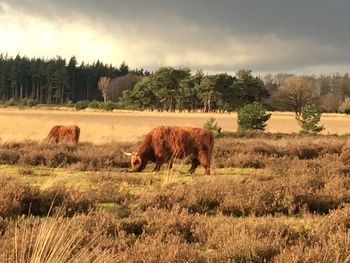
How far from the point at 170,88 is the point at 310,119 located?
42931 millimetres

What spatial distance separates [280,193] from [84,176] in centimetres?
589

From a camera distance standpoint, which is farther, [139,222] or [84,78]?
[84,78]

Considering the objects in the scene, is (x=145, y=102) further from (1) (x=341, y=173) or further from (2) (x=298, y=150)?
(1) (x=341, y=173)

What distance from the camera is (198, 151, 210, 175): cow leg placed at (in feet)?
48.5

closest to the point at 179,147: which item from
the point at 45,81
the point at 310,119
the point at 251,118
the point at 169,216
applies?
the point at 169,216

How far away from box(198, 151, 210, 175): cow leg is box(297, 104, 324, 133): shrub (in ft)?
67.2

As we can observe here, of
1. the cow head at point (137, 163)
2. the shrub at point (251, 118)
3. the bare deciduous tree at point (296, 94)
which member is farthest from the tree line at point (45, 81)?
the cow head at point (137, 163)

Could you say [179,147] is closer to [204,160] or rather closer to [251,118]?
[204,160]

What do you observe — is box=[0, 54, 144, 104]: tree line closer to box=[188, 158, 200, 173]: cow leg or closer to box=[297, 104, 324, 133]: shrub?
box=[297, 104, 324, 133]: shrub

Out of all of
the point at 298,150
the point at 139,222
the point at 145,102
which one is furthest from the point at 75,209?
the point at 145,102

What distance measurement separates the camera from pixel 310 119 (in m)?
34.9

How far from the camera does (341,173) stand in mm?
13664

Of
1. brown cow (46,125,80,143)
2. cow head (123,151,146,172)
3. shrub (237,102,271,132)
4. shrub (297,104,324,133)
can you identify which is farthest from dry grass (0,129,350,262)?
shrub (297,104,324,133)

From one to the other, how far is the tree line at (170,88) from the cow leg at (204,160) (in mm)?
55412
